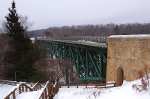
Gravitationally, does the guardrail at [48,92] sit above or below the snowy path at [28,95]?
above

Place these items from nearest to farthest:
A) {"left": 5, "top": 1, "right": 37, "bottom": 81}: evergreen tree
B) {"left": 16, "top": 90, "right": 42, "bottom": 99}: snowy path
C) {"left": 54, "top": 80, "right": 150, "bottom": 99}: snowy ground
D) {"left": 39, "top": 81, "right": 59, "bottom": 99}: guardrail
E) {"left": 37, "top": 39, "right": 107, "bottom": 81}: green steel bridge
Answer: {"left": 54, "top": 80, "right": 150, "bottom": 99}: snowy ground
{"left": 39, "top": 81, "right": 59, "bottom": 99}: guardrail
{"left": 16, "top": 90, "right": 42, "bottom": 99}: snowy path
{"left": 5, "top": 1, "right": 37, "bottom": 81}: evergreen tree
{"left": 37, "top": 39, "right": 107, "bottom": 81}: green steel bridge

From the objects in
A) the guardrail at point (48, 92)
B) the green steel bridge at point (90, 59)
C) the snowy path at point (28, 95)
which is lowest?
the green steel bridge at point (90, 59)

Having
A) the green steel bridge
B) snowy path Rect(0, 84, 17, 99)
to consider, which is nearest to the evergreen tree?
snowy path Rect(0, 84, 17, 99)

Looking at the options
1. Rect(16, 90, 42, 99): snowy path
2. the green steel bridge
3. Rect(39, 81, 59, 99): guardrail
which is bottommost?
the green steel bridge

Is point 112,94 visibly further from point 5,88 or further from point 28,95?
point 5,88

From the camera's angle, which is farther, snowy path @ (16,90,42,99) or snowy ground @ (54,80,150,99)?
snowy path @ (16,90,42,99)

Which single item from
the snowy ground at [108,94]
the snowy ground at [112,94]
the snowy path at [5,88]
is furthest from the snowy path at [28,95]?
the snowy path at [5,88]

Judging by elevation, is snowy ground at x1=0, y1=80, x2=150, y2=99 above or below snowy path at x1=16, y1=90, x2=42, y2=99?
above

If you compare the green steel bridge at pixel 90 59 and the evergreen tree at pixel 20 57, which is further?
the green steel bridge at pixel 90 59

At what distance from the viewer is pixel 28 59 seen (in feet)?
94.5

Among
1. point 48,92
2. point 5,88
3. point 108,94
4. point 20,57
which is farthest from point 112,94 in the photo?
point 20,57

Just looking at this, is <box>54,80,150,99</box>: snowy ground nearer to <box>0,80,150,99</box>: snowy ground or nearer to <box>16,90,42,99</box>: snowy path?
<box>0,80,150,99</box>: snowy ground

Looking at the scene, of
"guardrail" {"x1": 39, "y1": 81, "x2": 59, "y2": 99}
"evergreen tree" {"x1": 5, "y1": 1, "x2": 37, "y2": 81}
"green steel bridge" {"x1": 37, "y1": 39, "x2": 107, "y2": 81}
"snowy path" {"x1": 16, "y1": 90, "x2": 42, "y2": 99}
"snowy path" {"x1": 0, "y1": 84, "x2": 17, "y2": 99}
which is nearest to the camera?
"guardrail" {"x1": 39, "y1": 81, "x2": 59, "y2": 99}

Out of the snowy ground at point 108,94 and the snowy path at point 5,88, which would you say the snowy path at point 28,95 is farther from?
the snowy path at point 5,88
